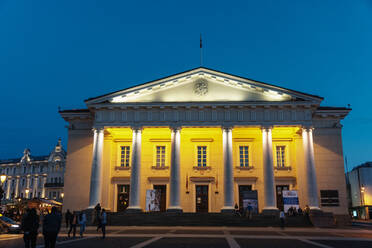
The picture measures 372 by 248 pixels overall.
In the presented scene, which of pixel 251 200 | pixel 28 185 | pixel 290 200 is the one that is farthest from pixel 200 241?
pixel 28 185

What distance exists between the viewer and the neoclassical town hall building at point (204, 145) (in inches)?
1176

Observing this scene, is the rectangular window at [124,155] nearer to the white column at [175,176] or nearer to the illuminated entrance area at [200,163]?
the illuminated entrance area at [200,163]

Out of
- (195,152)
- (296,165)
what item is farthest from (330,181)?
(195,152)

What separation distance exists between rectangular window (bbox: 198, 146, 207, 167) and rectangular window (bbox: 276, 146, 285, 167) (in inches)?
276

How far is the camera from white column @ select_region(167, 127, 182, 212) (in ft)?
94.4

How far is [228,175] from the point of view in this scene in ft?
95.5

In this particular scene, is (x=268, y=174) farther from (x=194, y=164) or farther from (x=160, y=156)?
(x=160, y=156)

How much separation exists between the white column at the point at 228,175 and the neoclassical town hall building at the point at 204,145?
0.08 metres

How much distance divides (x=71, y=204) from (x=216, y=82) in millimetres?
17616

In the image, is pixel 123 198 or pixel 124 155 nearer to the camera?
pixel 123 198

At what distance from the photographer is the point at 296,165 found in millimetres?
32906

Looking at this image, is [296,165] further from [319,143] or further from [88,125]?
[88,125]

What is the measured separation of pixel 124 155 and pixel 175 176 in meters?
7.47

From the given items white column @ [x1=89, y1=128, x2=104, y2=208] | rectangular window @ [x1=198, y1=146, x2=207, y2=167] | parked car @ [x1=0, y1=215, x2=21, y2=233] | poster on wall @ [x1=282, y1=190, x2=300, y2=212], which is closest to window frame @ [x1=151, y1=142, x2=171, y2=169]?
rectangular window @ [x1=198, y1=146, x2=207, y2=167]
